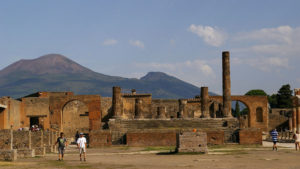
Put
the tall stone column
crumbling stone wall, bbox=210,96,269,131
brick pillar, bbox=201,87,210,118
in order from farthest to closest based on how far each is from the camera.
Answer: crumbling stone wall, bbox=210,96,269,131
brick pillar, bbox=201,87,210,118
the tall stone column

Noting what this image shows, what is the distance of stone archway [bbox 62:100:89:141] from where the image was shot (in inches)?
1973

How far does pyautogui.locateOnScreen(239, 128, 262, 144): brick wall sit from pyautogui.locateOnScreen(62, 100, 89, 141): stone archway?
2262 centimetres

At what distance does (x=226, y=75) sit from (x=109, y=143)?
14.0 meters

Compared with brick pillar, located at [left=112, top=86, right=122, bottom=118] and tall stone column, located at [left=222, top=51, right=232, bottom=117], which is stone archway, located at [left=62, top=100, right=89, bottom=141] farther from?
tall stone column, located at [left=222, top=51, right=232, bottom=117]

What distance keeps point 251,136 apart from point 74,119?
23962 mm

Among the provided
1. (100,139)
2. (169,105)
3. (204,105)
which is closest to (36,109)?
(204,105)

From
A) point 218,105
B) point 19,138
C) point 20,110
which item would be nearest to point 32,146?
point 19,138

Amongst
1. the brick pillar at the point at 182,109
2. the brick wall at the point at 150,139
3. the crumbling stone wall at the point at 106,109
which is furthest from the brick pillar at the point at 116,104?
the crumbling stone wall at the point at 106,109

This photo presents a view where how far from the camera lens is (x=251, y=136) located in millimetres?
31672

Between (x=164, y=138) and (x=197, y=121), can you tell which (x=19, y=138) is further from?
(x=197, y=121)

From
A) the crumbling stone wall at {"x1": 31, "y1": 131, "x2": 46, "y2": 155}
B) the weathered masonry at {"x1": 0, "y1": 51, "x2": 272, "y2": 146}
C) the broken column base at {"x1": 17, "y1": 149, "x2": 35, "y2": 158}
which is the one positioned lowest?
the broken column base at {"x1": 17, "y1": 149, "x2": 35, "y2": 158}

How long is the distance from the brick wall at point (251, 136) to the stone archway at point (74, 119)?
2262cm

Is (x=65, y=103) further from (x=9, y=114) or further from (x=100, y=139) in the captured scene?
(x=100, y=139)

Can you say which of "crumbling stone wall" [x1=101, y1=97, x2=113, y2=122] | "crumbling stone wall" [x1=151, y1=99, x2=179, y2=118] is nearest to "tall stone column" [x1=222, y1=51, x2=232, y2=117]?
"crumbling stone wall" [x1=151, y1=99, x2=179, y2=118]
